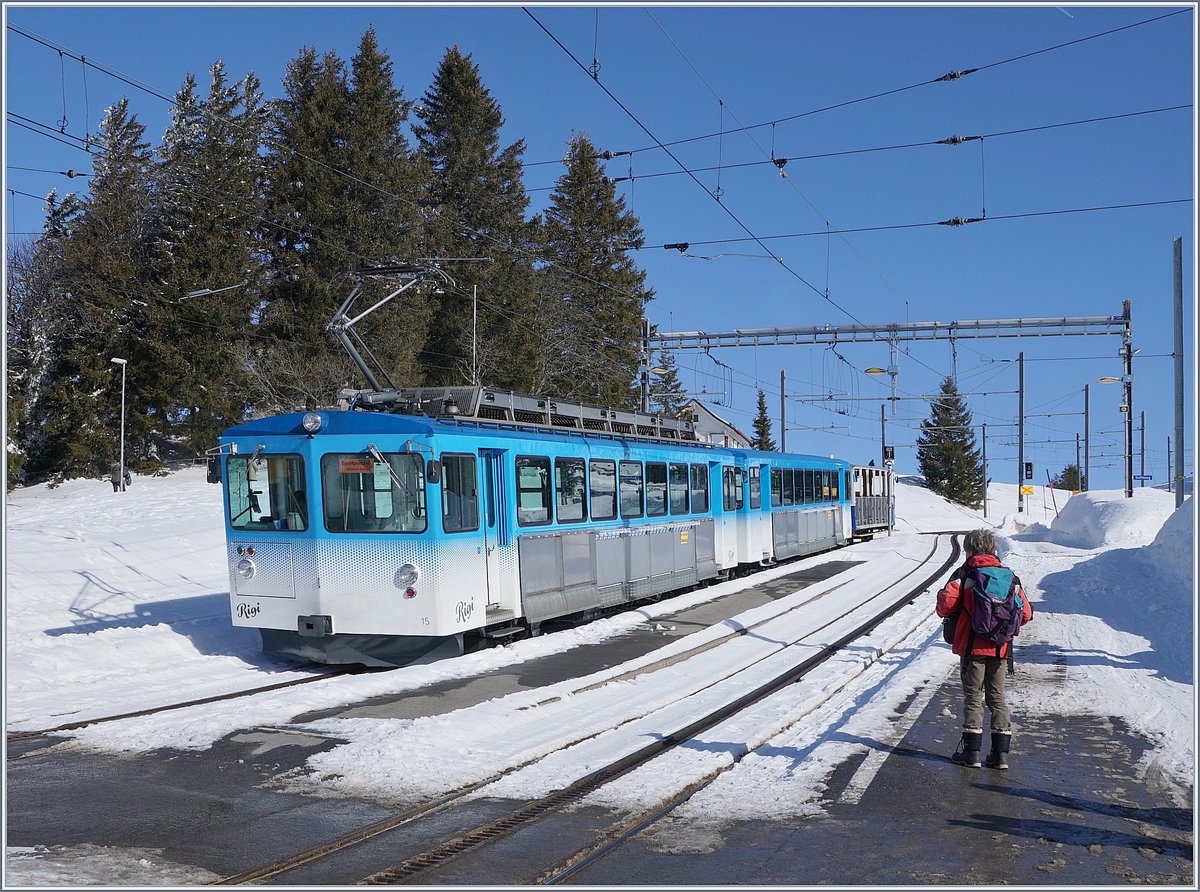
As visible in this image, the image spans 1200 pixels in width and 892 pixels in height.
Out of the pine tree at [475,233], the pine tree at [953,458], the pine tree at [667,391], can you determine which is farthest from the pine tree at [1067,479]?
the pine tree at [475,233]

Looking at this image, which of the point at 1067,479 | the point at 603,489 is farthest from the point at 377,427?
the point at 1067,479

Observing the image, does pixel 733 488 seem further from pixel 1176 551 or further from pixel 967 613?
pixel 967 613

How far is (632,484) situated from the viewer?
1759 cm

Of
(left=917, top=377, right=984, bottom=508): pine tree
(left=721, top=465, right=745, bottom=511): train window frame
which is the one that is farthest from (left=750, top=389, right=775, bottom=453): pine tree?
(left=721, top=465, right=745, bottom=511): train window frame

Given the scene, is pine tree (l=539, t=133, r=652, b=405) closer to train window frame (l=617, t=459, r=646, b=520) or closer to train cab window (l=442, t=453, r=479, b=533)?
train window frame (l=617, t=459, r=646, b=520)

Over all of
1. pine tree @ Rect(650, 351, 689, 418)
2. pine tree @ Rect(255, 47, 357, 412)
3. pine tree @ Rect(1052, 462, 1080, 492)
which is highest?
pine tree @ Rect(255, 47, 357, 412)

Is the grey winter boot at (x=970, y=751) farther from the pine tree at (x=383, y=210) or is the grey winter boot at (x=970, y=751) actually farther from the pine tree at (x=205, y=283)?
the pine tree at (x=205, y=283)

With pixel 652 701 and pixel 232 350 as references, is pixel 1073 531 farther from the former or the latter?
pixel 232 350

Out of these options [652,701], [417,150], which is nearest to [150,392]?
[417,150]

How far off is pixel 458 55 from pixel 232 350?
67.0 feet

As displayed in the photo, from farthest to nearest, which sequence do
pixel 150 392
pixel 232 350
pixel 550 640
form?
pixel 150 392, pixel 232 350, pixel 550 640

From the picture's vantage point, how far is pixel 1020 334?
134 ft

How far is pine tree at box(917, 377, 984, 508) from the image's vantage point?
100375mm

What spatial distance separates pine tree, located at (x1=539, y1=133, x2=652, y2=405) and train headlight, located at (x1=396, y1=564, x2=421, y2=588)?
4503 cm
